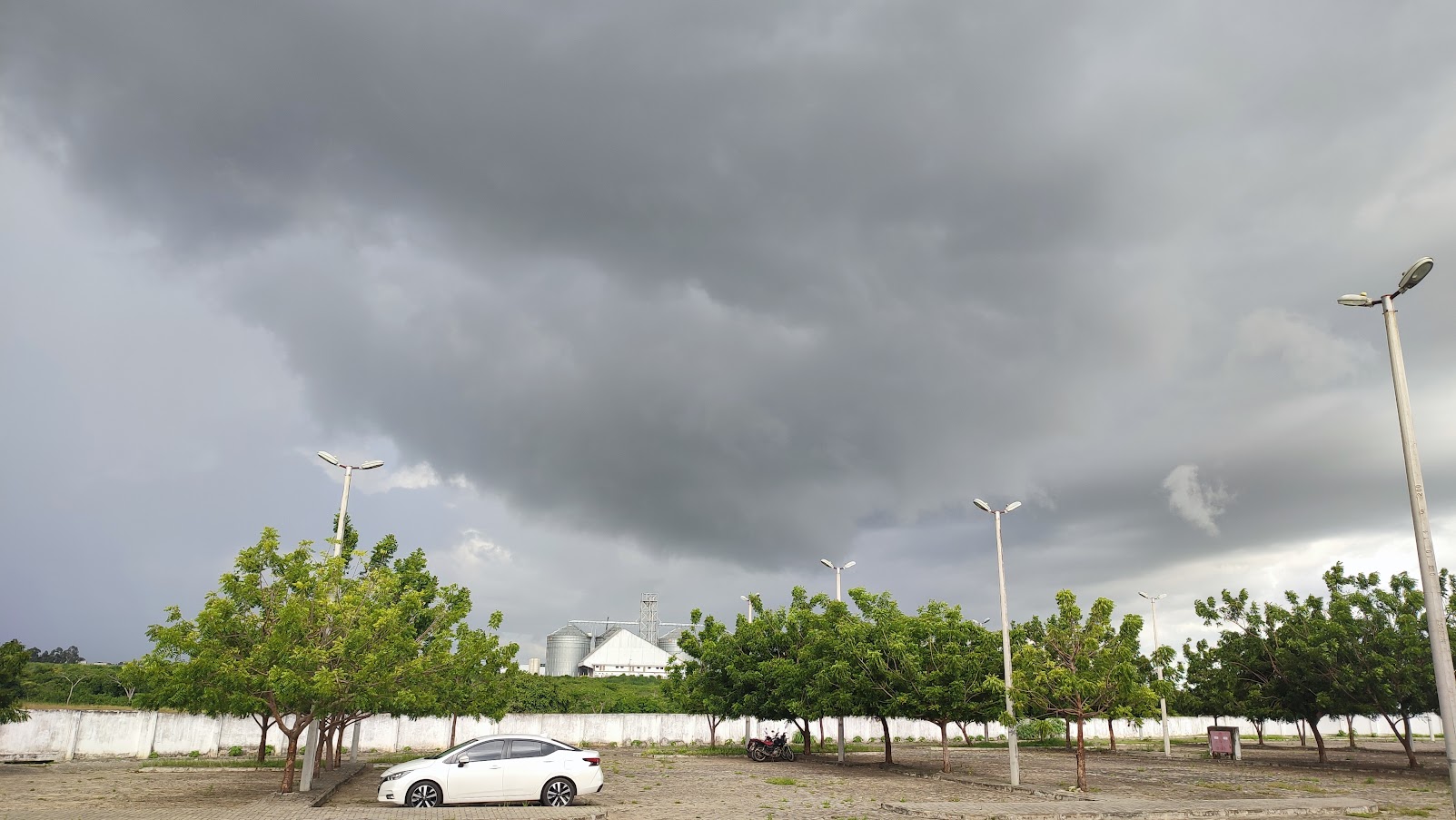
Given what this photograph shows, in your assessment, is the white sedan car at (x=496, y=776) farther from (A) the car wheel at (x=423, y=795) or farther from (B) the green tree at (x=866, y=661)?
(B) the green tree at (x=866, y=661)

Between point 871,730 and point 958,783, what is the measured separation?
127 ft

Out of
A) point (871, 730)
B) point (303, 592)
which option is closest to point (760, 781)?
point (303, 592)

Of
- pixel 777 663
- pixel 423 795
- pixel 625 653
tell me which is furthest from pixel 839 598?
pixel 625 653

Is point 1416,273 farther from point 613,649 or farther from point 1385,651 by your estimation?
point 613,649

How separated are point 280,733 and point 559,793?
36828mm

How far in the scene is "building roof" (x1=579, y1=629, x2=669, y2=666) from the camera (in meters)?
110

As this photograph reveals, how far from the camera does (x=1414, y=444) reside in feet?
49.3

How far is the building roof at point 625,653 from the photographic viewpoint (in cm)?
10994

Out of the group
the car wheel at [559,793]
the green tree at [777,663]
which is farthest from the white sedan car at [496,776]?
the green tree at [777,663]

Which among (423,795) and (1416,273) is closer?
(1416,273)

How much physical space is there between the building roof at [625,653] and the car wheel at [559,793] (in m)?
91.1

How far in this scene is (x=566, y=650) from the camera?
115188 mm

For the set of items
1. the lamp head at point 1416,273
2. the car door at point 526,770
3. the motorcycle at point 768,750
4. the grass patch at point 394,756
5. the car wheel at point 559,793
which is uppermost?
the lamp head at point 1416,273

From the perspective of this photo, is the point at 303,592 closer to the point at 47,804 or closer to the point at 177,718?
the point at 47,804
